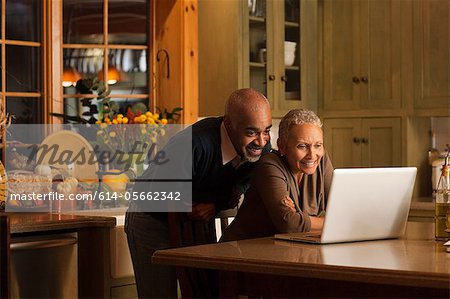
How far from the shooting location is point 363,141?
A: 562cm

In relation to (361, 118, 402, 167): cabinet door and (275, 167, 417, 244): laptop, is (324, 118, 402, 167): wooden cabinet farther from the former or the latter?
(275, 167, 417, 244): laptop

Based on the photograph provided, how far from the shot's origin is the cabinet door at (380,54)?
5.41 metres

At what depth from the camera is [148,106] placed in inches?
206

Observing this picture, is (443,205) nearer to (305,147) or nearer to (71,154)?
(305,147)

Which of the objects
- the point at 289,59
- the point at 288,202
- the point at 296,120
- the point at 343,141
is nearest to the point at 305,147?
the point at 296,120

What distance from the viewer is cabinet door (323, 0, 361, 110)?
561 cm

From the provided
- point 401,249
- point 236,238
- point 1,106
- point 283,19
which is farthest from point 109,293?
point 283,19

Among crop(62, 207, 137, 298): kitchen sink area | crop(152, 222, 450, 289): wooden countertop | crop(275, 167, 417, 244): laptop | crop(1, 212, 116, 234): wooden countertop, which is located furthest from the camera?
crop(62, 207, 137, 298): kitchen sink area

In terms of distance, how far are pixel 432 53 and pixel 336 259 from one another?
301cm

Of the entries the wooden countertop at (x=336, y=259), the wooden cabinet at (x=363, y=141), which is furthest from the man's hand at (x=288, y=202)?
the wooden cabinet at (x=363, y=141)

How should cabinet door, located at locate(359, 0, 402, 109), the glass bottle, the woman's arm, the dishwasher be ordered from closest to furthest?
the glass bottle < the woman's arm < the dishwasher < cabinet door, located at locate(359, 0, 402, 109)

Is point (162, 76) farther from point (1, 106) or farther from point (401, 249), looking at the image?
point (401, 249)

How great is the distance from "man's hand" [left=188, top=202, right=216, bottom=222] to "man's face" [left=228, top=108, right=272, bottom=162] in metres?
0.25

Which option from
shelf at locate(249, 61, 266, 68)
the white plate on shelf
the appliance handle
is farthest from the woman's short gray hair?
shelf at locate(249, 61, 266, 68)
